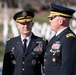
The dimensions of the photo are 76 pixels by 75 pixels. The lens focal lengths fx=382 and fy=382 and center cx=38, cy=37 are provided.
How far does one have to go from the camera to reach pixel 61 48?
4977mm

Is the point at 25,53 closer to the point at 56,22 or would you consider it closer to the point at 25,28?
the point at 25,28

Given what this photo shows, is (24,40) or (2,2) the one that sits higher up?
(24,40)

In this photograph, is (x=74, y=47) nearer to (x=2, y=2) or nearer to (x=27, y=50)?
(x=27, y=50)

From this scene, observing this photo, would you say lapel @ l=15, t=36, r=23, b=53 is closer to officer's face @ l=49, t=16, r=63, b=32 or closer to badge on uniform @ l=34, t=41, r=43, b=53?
badge on uniform @ l=34, t=41, r=43, b=53

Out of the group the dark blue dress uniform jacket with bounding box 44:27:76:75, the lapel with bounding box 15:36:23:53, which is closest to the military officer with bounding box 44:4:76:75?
the dark blue dress uniform jacket with bounding box 44:27:76:75

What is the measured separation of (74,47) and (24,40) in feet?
3.63

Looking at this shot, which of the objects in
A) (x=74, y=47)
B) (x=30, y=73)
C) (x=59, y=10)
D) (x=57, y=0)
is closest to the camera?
(x=74, y=47)

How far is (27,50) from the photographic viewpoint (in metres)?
5.76

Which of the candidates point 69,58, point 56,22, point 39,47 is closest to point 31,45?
point 39,47

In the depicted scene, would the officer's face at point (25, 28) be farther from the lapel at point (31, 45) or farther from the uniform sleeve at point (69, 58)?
the uniform sleeve at point (69, 58)

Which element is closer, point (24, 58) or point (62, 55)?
point (62, 55)

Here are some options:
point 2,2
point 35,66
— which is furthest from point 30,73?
point 2,2

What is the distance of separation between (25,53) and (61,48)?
92 cm

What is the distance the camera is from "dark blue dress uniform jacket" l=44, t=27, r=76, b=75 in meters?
4.81
